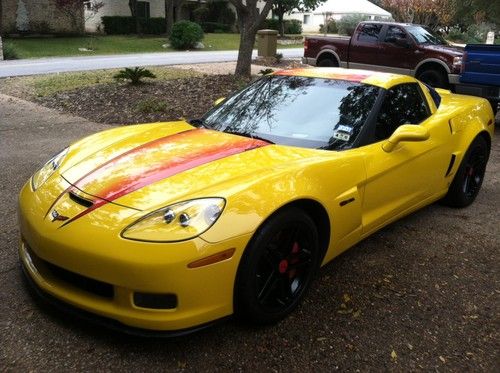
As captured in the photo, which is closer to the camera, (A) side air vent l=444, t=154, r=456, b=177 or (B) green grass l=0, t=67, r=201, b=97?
(A) side air vent l=444, t=154, r=456, b=177

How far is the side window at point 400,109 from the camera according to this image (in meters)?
3.74

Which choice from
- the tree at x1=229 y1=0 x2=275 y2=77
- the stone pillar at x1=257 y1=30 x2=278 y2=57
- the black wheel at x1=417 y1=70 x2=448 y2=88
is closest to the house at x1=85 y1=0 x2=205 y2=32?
the stone pillar at x1=257 y1=30 x2=278 y2=57

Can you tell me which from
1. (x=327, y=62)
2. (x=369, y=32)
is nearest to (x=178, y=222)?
(x=369, y=32)

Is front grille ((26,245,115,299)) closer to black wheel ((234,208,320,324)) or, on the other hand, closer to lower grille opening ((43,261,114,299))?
lower grille opening ((43,261,114,299))

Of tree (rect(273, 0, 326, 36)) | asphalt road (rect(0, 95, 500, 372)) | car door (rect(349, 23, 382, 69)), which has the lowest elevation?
asphalt road (rect(0, 95, 500, 372))

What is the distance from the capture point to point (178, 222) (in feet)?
8.25

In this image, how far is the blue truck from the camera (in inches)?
328

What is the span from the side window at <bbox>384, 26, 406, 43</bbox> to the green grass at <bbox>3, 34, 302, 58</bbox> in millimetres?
14782

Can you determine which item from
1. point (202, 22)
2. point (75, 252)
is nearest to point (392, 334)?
point (75, 252)

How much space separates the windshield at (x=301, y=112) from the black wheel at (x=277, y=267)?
29.2 inches

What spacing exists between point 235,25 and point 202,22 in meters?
2.95

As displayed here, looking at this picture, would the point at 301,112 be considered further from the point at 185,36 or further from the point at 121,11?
the point at 121,11

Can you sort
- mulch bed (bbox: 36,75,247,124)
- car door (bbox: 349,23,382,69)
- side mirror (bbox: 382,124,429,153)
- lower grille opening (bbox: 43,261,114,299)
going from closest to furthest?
lower grille opening (bbox: 43,261,114,299) < side mirror (bbox: 382,124,429,153) < mulch bed (bbox: 36,75,247,124) < car door (bbox: 349,23,382,69)

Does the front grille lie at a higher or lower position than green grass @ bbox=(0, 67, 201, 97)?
higher
